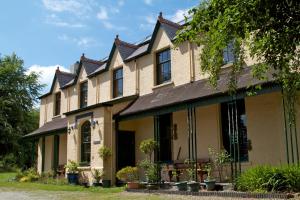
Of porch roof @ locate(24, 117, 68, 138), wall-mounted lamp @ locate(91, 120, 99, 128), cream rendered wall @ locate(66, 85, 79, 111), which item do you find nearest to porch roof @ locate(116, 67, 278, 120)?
wall-mounted lamp @ locate(91, 120, 99, 128)

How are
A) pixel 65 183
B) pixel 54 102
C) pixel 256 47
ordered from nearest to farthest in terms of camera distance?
pixel 256 47
pixel 65 183
pixel 54 102

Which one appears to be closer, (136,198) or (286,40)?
(286,40)

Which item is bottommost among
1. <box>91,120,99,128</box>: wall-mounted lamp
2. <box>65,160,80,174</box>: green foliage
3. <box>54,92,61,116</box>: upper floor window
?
<box>65,160,80,174</box>: green foliage

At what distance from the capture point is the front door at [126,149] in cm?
2136

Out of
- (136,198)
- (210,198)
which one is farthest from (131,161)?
(210,198)

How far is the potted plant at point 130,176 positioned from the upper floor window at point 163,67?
5163 mm

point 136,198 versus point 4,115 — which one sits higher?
point 4,115

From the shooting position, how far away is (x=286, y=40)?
7141mm

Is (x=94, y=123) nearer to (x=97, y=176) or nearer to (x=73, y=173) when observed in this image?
(x=97, y=176)

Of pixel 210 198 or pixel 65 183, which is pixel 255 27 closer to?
pixel 210 198

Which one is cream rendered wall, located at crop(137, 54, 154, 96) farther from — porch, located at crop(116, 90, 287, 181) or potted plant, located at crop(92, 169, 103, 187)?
potted plant, located at crop(92, 169, 103, 187)

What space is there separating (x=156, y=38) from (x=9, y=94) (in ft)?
103

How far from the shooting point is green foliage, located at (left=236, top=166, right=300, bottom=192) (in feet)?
38.4

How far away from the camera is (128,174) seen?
1927 cm
